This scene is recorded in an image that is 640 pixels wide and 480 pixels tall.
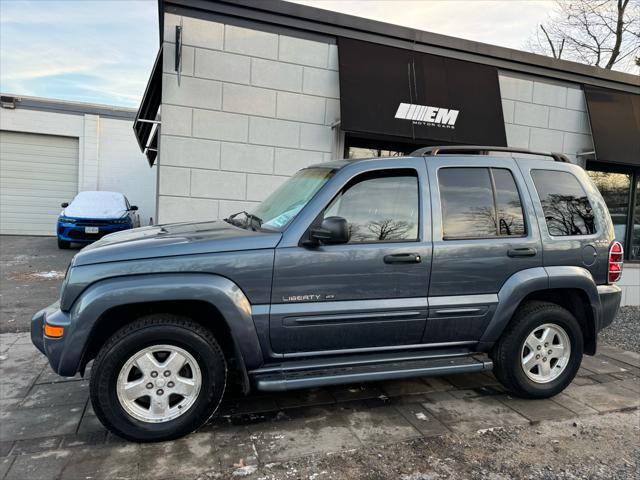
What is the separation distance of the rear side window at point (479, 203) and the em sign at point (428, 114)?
12.0 feet

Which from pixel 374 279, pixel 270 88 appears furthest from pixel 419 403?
pixel 270 88

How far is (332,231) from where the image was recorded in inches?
127

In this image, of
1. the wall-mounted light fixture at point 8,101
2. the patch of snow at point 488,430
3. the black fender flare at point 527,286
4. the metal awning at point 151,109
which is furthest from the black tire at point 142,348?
the wall-mounted light fixture at point 8,101

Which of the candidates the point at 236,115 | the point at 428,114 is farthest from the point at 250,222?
the point at 428,114

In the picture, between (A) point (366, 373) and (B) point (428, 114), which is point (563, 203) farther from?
(B) point (428, 114)

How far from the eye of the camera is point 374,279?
3463 millimetres

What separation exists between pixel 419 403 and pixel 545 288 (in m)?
1.40

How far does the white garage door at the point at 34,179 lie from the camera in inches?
630

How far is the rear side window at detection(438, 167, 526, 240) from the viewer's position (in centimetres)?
377

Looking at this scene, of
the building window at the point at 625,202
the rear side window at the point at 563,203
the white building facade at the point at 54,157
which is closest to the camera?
the rear side window at the point at 563,203

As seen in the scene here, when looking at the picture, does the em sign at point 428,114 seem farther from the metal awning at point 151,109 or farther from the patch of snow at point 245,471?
the patch of snow at point 245,471

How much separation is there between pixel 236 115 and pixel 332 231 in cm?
449

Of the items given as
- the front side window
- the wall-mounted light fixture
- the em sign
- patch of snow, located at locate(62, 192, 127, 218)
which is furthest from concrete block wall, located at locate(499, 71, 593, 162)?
the wall-mounted light fixture

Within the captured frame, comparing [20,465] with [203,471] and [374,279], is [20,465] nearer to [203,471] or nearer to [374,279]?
[203,471]
